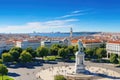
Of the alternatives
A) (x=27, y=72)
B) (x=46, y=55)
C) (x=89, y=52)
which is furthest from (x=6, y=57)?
(x=89, y=52)

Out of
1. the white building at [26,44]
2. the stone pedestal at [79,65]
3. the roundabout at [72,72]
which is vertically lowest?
the roundabout at [72,72]

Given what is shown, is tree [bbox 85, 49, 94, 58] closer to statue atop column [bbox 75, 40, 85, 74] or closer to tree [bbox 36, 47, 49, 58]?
tree [bbox 36, 47, 49, 58]

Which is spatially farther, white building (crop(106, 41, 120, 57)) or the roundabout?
white building (crop(106, 41, 120, 57))

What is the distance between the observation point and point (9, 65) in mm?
68750

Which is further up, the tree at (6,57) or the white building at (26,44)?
the white building at (26,44)

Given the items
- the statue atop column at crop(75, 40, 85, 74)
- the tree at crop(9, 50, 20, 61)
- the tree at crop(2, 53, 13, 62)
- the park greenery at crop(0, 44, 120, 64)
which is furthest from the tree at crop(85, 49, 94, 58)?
the tree at crop(2, 53, 13, 62)

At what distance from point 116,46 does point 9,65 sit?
37.4 metres

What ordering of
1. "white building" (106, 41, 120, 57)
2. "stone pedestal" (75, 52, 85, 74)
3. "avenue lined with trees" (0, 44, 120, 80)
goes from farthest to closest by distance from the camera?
1. "white building" (106, 41, 120, 57)
2. "avenue lined with trees" (0, 44, 120, 80)
3. "stone pedestal" (75, 52, 85, 74)

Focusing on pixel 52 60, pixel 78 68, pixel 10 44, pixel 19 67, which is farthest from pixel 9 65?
pixel 10 44

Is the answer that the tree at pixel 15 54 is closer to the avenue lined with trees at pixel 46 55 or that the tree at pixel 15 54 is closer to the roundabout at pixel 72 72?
the avenue lined with trees at pixel 46 55

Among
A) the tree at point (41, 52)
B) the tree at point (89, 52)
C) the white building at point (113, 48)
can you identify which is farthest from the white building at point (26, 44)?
the tree at point (89, 52)

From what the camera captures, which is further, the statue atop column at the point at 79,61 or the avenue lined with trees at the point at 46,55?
the avenue lined with trees at the point at 46,55

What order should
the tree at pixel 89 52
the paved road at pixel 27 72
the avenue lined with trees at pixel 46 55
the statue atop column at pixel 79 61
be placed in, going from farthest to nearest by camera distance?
the tree at pixel 89 52
the avenue lined with trees at pixel 46 55
the statue atop column at pixel 79 61
the paved road at pixel 27 72

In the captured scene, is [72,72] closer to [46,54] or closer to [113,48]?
[46,54]
